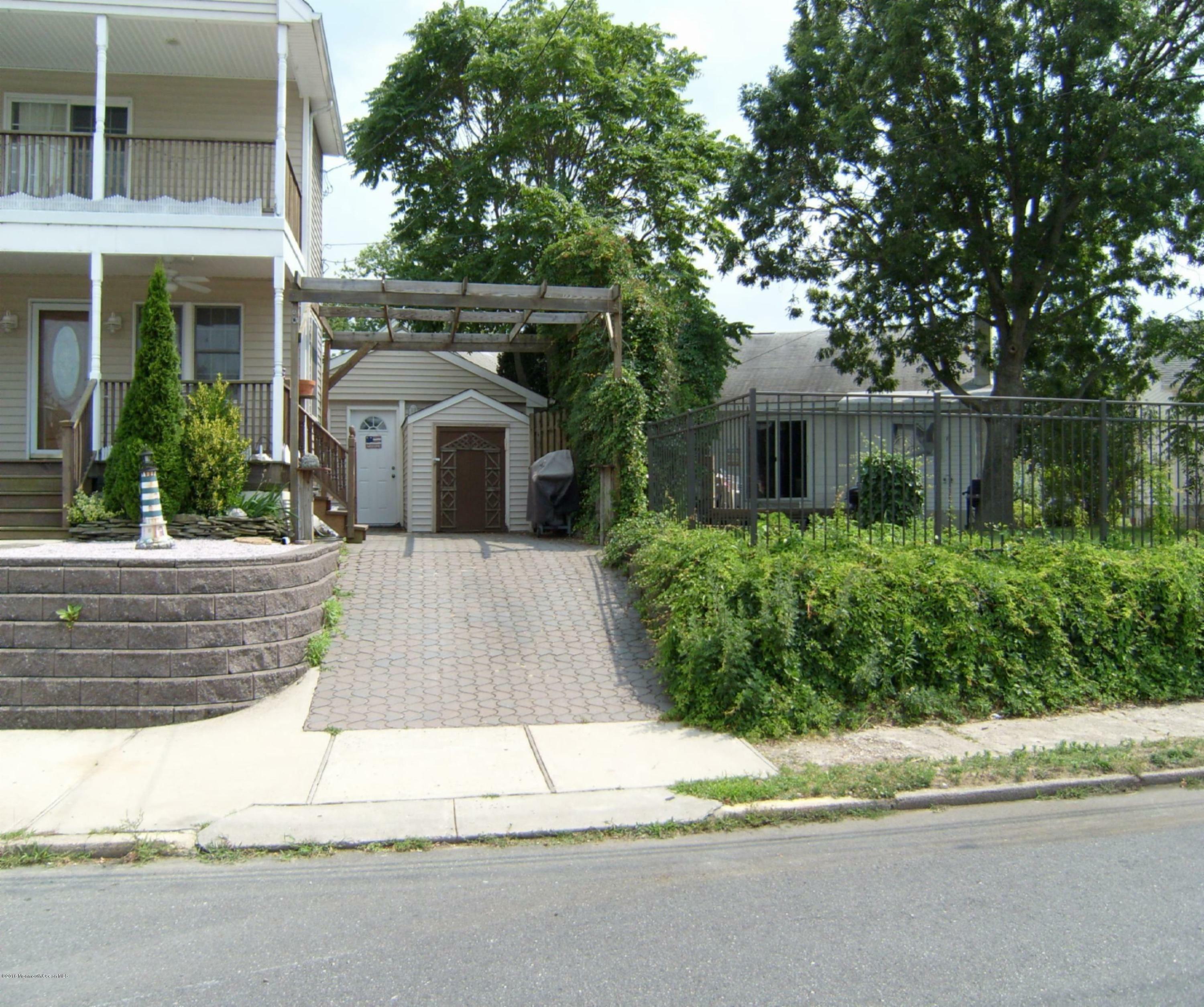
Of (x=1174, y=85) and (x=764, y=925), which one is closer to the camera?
(x=764, y=925)

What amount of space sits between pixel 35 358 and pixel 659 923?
1268cm

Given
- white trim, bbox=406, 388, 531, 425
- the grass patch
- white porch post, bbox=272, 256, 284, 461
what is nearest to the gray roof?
white trim, bbox=406, 388, 531, 425

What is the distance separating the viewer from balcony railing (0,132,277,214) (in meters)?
11.9

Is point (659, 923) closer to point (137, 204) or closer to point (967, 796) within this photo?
point (967, 796)

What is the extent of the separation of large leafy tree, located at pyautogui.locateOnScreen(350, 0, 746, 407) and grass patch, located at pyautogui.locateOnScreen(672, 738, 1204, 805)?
14.1 metres

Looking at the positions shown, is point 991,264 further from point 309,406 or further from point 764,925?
point 764,925

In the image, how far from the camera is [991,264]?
19.2 metres

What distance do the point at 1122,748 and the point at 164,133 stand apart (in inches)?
541

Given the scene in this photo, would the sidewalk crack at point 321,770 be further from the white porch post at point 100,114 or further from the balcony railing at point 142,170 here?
the white porch post at point 100,114

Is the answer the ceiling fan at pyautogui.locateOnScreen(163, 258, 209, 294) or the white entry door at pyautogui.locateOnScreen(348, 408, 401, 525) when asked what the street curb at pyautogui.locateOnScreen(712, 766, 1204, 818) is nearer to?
the ceiling fan at pyautogui.locateOnScreen(163, 258, 209, 294)

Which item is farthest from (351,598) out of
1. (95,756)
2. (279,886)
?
(279,886)

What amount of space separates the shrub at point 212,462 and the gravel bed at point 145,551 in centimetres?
64

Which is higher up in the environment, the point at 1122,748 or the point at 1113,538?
the point at 1113,538

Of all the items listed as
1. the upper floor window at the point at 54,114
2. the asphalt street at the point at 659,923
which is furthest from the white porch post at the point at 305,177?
the asphalt street at the point at 659,923
